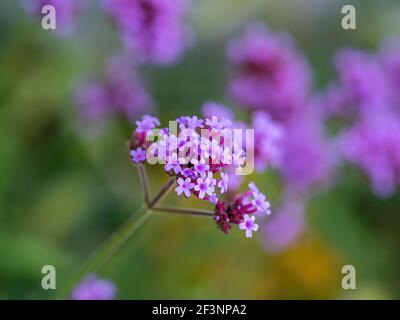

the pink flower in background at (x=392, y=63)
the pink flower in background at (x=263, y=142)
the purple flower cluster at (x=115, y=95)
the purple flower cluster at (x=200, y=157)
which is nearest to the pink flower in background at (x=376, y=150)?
the pink flower in background at (x=392, y=63)

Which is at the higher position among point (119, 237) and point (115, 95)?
point (115, 95)

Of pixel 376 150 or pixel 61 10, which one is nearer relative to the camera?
pixel 61 10

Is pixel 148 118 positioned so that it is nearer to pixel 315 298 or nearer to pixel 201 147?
pixel 201 147

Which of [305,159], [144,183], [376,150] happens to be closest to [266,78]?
[305,159]

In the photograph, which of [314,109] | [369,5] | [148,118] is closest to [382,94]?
[314,109]

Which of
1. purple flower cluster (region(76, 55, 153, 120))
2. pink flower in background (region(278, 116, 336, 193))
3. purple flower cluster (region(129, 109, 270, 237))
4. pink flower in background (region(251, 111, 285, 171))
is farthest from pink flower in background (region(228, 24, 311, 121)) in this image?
purple flower cluster (region(129, 109, 270, 237))

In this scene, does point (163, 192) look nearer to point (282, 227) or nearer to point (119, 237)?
point (119, 237)
